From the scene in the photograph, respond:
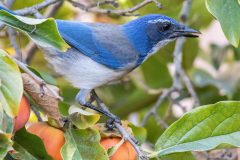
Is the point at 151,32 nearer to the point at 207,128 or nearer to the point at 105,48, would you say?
the point at 105,48

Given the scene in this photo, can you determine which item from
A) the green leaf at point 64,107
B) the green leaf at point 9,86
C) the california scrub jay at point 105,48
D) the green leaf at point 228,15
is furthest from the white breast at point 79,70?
the green leaf at point 9,86

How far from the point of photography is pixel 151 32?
373cm

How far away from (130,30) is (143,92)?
18.2 inches

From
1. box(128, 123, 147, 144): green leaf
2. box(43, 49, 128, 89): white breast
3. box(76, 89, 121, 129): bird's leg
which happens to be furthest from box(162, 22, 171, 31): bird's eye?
box(128, 123, 147, 144): green leaf

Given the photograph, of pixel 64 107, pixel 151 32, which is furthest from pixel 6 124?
pixel 151 32

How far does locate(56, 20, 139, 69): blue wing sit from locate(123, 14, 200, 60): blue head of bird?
82mm

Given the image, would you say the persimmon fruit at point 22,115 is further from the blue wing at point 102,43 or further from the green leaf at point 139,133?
the blue wing at point 102,43

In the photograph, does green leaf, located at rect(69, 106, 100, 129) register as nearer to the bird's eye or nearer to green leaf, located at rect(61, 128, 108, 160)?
green leaf, located at rect(61, 128, 108, 160)

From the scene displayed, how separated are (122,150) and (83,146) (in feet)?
0.46

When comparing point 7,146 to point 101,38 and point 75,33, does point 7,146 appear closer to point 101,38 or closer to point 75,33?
point 75,33

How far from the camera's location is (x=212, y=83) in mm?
3971

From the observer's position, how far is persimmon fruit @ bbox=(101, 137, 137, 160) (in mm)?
2214

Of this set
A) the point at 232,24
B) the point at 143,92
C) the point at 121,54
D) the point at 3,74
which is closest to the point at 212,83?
the point at 143,92

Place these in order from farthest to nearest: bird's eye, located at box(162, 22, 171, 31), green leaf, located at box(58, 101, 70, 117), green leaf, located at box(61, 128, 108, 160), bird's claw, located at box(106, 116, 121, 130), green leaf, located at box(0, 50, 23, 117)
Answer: bird's eye, located at box(162, 22, 171, 31) < green leaf, located at box(58, 101, 70, 117) < bird's claw, located at box(106, 116, 121, 130) < green leaf, located at box(61, 128, 108, 160) < green leaf, located at box(0, 50, 23, 117)
